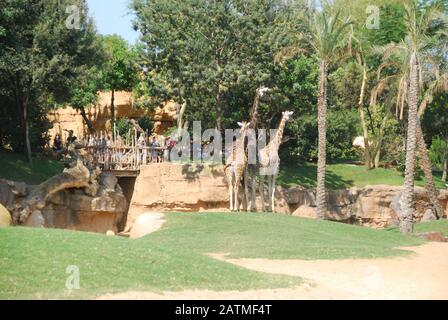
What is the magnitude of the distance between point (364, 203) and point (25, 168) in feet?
52.6

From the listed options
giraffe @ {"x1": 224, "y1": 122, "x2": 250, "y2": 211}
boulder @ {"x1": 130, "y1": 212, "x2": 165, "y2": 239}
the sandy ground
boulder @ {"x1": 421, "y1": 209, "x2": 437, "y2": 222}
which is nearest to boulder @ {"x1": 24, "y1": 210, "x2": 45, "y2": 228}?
boulder @ {"x1": 130, "y1": 212, "x2": 165, "y2": 239}

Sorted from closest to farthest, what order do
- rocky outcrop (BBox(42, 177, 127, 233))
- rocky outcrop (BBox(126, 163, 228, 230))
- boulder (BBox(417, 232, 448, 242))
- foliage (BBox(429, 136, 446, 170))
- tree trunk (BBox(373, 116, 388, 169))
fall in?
boulder (BBox(417, 232, 448, 242))
rocky outcrop (BBox(42, 177, 127, 233))
rocky outcrop (BBox(126, 163, 228, 230))
tree trunk (BBox(373, 116, 388, 169))
foliage (BBox(429, 136, 446, 170))

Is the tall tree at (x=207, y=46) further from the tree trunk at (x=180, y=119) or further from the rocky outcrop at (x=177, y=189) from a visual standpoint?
the rocky outcrop at (x=177, y=189)

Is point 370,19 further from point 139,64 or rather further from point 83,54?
point 83,54

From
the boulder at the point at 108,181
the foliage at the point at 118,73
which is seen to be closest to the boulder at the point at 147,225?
the boulder at the point at 108,181

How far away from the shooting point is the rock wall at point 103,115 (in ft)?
157

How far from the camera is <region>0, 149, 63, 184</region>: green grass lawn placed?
32.8m

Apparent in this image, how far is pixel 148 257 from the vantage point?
15.9 m

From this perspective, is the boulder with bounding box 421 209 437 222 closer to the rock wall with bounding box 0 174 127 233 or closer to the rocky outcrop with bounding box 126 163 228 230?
the rocky outcrop with bounding box 126 163 228 230

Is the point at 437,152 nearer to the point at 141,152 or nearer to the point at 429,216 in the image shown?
the point at 429,216

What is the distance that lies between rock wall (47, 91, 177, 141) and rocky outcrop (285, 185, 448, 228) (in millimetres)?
12297

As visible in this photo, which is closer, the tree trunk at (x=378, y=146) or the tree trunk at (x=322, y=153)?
the tree trunk at (x=322, y=153)

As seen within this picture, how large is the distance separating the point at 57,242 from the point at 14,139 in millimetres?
21274

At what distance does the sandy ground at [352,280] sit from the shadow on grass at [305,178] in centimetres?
1754
